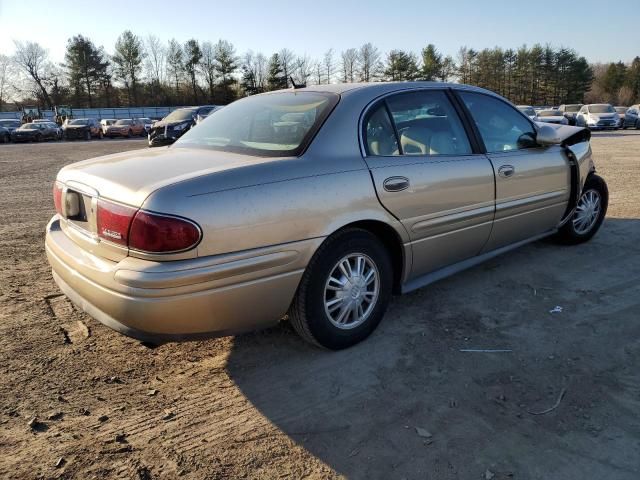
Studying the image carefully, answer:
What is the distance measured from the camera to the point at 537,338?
3.08 meters

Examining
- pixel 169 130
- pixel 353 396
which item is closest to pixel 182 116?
pixel 169 130

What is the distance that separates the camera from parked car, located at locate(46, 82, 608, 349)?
2301mm

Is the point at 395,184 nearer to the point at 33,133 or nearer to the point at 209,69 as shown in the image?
the point at 33,133

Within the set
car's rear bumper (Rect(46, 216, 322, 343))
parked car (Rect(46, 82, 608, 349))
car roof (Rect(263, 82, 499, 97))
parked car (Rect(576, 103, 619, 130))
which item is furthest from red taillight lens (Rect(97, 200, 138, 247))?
parked car (Rect(576, 103, 619, 130))

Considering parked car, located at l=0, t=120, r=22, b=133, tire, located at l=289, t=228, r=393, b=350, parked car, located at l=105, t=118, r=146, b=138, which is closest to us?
tire, located at l=289, t=228, r=393, b=350

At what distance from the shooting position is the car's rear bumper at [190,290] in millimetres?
2260

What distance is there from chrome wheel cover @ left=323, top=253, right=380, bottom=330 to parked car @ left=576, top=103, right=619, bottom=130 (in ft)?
96.9

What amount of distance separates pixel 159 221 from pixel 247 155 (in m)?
0.82

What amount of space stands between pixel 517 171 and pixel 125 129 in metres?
37.3

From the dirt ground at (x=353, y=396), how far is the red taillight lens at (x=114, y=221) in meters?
0.85

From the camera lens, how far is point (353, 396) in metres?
2.55

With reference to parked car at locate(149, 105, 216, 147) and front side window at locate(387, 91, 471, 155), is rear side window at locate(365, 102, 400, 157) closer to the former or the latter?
front side window at locate(387, 91, 471, 155)

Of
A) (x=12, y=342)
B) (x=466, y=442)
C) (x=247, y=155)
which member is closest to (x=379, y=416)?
(x=466, y=442)

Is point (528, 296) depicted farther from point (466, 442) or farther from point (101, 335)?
point (101, 335)
